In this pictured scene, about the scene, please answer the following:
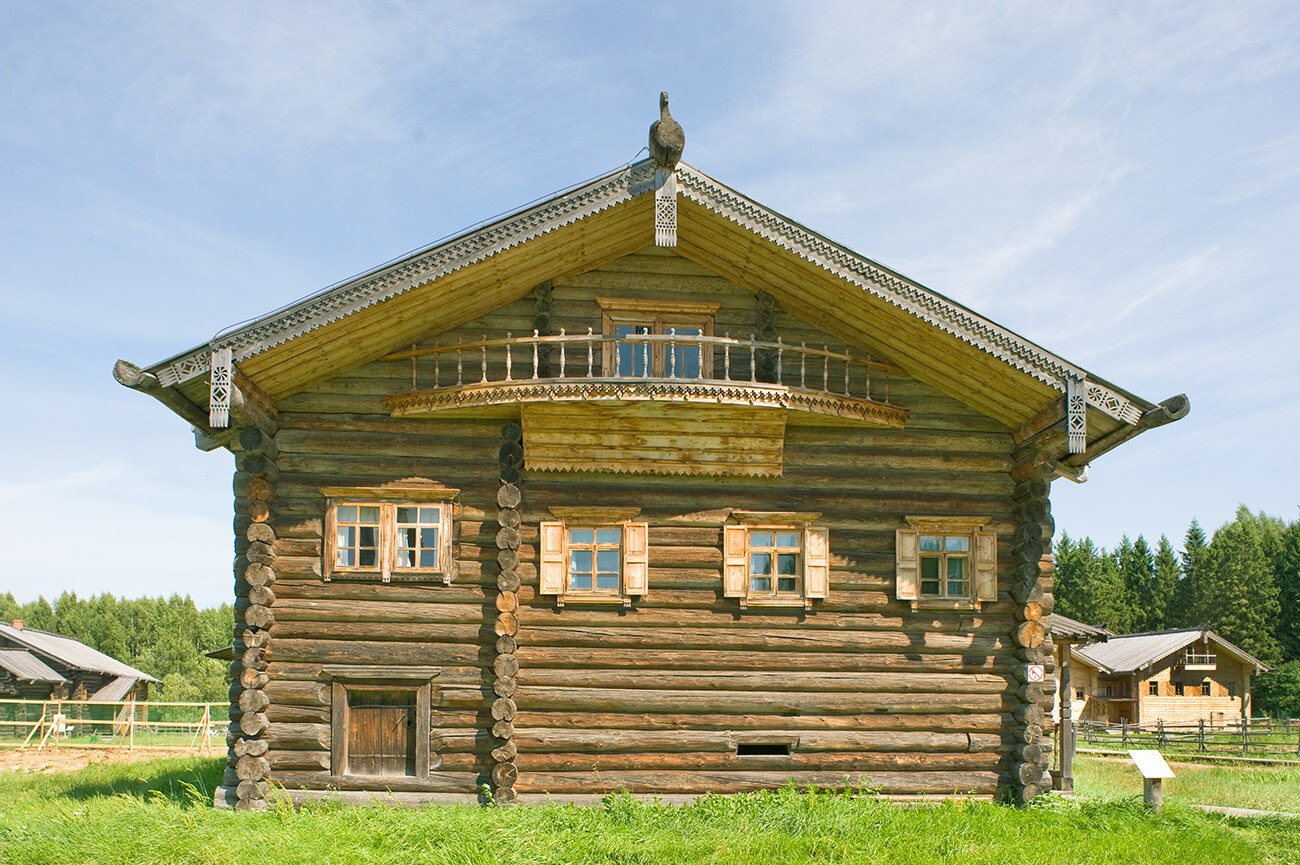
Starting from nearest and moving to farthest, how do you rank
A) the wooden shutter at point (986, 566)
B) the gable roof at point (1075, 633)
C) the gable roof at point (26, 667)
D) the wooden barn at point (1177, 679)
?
the wooden shutter at point (986, 566) → the gable roof at point (1075, 633) → the gable roof at point (26, 667) → the wooden barn at point (1177, 679)

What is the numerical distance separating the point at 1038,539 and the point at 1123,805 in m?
3.78

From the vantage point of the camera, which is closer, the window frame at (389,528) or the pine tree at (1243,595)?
the window frame at (389,528)

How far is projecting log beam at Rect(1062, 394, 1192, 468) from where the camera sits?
1322 cm

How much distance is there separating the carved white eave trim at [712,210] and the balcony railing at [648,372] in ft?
3.86

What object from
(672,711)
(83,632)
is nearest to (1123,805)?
(672,711)

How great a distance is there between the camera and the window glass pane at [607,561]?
47.2 ft

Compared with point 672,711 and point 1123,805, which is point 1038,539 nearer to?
point 1123,805

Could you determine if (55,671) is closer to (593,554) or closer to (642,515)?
(593,554)

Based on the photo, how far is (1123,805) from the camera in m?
13.7

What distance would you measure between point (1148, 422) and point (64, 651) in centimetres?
5400

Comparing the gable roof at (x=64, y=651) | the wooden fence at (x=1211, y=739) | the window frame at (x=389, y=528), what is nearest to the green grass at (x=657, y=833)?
the window frame at (x=389, y=528)

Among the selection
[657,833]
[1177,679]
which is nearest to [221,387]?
[657,833]

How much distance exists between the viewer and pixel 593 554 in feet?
47.2

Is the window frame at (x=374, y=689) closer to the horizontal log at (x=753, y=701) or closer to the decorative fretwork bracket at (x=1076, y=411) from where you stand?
the horizontal log at (x=753, y=701)
